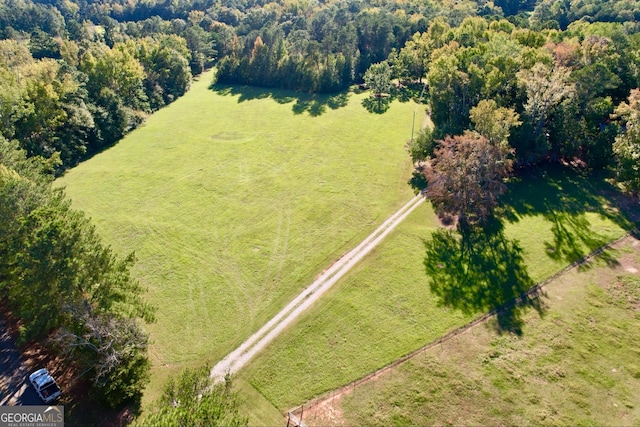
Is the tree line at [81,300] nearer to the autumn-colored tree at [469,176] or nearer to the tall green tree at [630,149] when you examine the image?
the autumn-colored tree at [469,176]

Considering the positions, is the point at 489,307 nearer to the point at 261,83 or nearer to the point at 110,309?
the point at 110,309

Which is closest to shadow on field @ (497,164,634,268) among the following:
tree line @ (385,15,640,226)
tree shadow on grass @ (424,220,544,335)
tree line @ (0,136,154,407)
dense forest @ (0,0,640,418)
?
tree line @ (385,15,640,226)

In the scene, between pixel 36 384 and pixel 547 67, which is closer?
pixel 36 384

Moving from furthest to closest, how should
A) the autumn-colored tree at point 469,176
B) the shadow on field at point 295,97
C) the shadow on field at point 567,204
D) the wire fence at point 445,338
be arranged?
the shadow on field at point 295,97 < the autumn-colored tree at point 469,176 < the shadow on field at point 567,204 < the wire fence at point 445,338

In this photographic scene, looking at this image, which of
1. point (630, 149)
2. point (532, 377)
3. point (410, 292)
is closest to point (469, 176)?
point (410, 292)

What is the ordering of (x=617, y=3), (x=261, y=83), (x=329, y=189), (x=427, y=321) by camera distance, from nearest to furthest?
1. (x=427, y=321)
2. (x=329, y=189)
3. (x=261, y=83)
4. (x=617, y=3)

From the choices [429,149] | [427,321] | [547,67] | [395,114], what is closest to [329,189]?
[429,149]

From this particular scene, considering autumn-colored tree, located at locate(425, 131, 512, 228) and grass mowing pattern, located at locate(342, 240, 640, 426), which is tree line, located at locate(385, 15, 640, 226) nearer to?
autumn-colored tree, located at locate(425, 131, 512, 228)

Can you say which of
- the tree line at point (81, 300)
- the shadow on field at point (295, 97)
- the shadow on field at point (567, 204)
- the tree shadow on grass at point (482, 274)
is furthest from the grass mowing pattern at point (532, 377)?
the shadow on field at point (295, 97)
